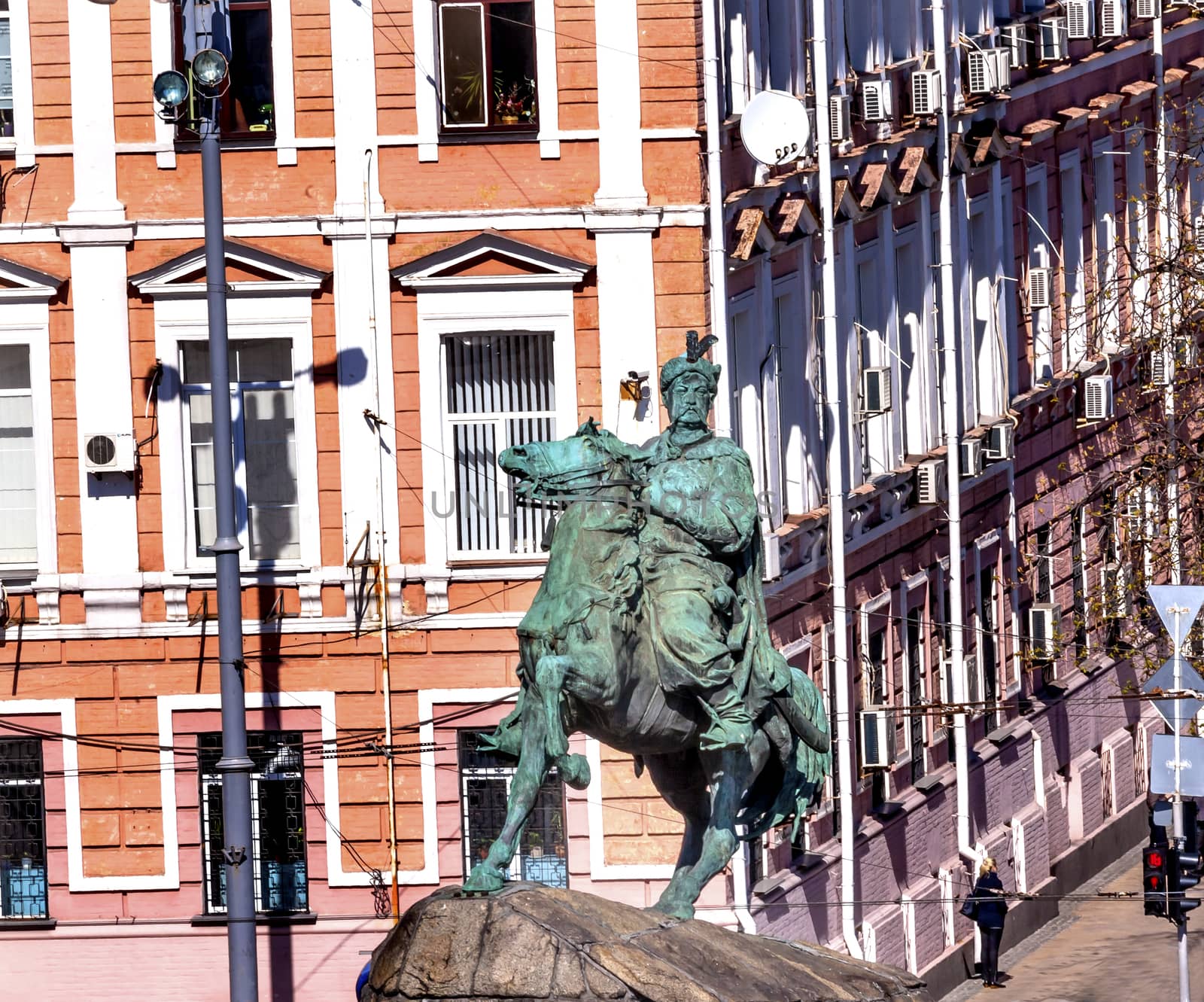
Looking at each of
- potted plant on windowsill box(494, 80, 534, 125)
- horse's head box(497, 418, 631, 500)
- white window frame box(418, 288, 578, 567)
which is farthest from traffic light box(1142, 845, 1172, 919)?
horse's head box(497, 418, 631, 500)

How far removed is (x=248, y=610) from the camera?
43750 millimetres

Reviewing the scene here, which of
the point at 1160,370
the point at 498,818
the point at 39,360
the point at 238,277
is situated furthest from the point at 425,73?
the point at 1160,370

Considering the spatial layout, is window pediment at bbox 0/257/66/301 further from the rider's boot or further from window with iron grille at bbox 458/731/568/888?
the rider's boot

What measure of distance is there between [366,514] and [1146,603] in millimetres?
11759

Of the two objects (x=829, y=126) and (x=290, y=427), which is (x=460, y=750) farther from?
(x=829, y=126)

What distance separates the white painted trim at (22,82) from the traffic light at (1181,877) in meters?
11.5

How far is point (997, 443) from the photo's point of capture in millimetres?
53656

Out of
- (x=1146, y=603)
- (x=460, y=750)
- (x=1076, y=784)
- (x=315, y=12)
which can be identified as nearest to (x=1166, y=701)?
(x=460, y=750)

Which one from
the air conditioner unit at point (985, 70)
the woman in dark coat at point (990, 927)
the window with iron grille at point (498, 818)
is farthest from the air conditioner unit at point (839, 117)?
the woman in dark coat at point (990, 927)

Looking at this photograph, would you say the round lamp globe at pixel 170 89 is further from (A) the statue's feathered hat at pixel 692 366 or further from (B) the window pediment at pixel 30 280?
(A) the statue's feathered hat at pixel 692 366

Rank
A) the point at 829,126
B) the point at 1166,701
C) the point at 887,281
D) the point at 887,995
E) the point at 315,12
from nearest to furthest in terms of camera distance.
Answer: the point at 887,995 < the point at 1166,701 < the point at 315,12 < the point at 829,126 < the point at 887,281

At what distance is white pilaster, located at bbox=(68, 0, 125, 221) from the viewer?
141ft

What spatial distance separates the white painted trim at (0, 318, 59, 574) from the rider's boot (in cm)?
1415

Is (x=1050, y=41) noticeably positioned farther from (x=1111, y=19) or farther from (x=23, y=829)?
(x=23, y=829)
